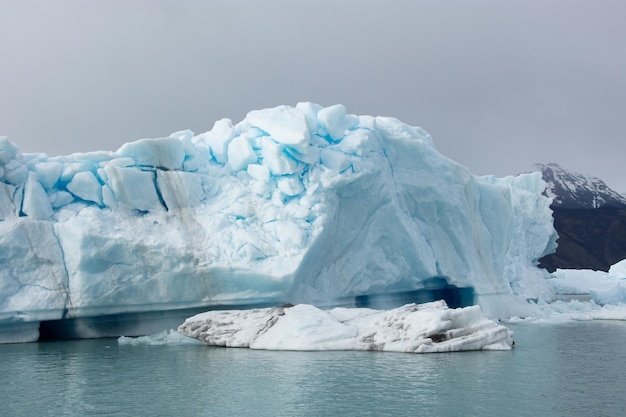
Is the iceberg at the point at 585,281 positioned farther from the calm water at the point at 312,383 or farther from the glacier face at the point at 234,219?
the calm water at the point at 312,383

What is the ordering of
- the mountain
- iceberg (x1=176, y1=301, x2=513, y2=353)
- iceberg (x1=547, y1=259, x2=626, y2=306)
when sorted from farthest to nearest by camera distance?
the mountain < iceberg (x1=547, y1=259, x2=626, y2=306) < iceberg (x1=176, y1=301, x2=513, y2=353)

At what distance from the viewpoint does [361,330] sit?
40.3 feet

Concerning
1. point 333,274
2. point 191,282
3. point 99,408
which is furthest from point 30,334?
point 99,408

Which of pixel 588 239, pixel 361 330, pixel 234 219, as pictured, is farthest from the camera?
pixel 588 239

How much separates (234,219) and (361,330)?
4.47 meters

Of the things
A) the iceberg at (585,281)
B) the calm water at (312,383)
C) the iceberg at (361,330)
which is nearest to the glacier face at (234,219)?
the iceberg at (361,330)

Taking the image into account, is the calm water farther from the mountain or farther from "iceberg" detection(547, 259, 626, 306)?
the mountain

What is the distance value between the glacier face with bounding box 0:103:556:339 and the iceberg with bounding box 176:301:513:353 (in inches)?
62.8

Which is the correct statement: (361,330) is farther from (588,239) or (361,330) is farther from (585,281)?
(588,239)

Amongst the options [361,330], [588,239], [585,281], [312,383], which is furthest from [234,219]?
[588,239]

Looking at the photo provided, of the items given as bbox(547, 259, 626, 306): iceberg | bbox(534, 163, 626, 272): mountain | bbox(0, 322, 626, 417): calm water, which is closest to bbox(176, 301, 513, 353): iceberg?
bbox(0, 322, 626, 417): calm water

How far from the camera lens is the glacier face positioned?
47.0ft

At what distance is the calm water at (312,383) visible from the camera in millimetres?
7355

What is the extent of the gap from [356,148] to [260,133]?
7.85 ft
